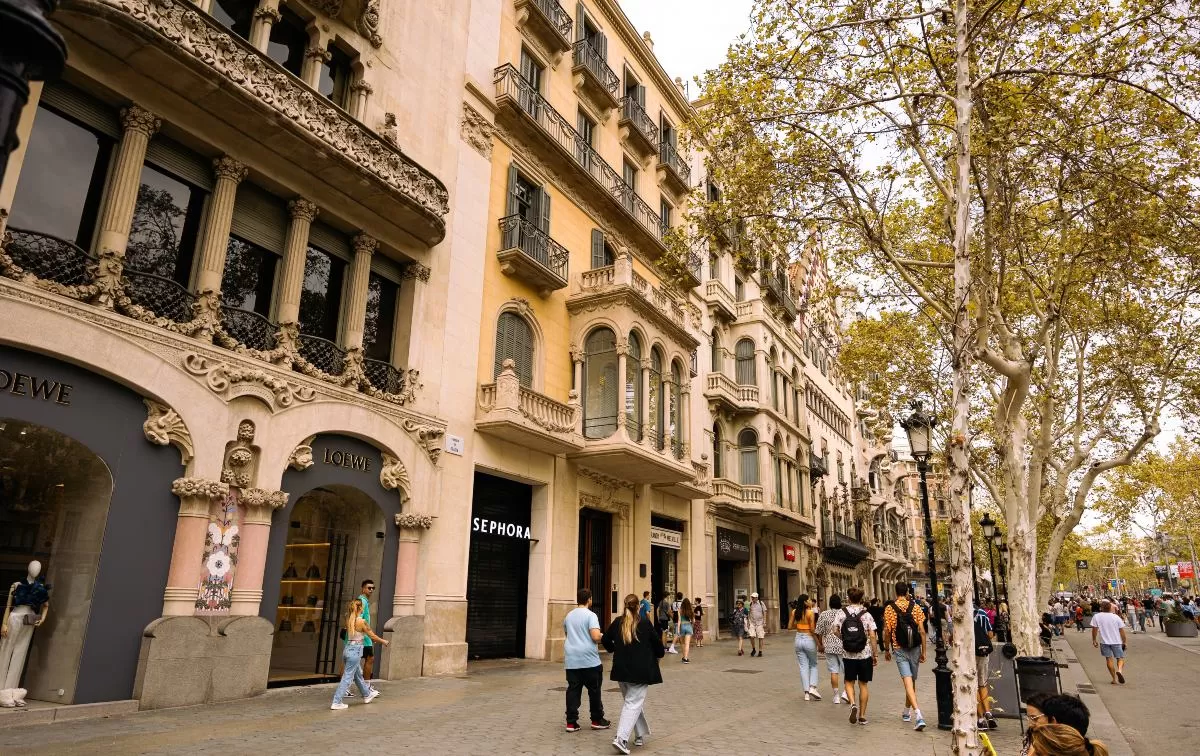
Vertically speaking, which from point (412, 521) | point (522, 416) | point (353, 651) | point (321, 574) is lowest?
point (353, 651)

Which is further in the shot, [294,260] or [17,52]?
[294,260]

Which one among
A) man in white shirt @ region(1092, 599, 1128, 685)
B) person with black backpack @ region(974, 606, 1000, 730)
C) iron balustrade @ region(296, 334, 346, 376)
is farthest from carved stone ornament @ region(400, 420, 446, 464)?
man in white shirt @ region(1092, 599, 1128, 685)

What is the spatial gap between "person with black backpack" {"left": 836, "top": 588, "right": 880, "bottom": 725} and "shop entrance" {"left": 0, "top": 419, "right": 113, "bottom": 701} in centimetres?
1027

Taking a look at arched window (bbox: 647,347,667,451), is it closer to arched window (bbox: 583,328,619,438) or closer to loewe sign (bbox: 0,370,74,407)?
arched window (bbox: 583,328,619,438)

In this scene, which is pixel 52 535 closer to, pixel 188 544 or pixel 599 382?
pixel 188 544

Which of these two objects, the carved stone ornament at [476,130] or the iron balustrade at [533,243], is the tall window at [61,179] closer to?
the carved stone ornament at [476,130]

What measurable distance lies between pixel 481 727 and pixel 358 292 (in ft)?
28.1

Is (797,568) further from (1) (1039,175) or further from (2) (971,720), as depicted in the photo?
(2) (971,720)

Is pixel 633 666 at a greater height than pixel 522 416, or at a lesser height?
lesser

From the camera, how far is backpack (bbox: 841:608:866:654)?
9.96 metres

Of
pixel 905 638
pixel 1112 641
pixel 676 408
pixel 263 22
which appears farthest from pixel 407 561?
pixel 1112 641

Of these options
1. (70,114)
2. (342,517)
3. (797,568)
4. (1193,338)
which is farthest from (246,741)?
(797,568)

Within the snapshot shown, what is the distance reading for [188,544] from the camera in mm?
10180

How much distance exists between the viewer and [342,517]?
13617mm
